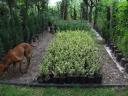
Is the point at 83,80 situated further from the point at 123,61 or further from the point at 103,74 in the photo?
the point at 123,61

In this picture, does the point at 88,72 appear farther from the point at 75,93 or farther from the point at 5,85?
the point at 5,85

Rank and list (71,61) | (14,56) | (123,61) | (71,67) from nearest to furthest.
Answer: (71,67)
(71,61)
(14,56)
(123,61)

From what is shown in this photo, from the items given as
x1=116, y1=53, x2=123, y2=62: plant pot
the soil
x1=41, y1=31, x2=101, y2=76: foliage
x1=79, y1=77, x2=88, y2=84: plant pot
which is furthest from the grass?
x1=116, y1=53, x2=123, y2=62: plant pot

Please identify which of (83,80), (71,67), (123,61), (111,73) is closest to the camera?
(83,80)

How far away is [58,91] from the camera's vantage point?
26.2ft

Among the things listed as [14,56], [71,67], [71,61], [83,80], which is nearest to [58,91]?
[83,80]

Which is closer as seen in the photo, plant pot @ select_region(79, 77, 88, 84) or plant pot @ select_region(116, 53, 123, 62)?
plant pot @ select_region(79, 77, 88, 84)

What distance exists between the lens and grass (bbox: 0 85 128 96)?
25.6 feet

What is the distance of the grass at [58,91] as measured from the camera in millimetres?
7793

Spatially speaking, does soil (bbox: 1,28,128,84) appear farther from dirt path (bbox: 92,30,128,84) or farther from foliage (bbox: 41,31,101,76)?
foliage (bbox: 41,31,101,76)

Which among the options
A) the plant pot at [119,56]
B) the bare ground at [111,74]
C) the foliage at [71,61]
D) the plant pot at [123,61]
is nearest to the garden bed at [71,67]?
the foliage at [71,61]

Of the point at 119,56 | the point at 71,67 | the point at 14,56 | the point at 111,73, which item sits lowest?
the point at 111,73

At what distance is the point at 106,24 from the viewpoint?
56.5ft

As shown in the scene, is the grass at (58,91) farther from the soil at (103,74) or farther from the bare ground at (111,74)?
the bare ground at (111,74)
